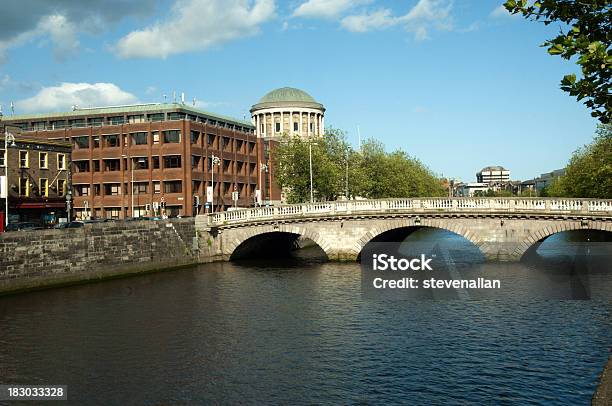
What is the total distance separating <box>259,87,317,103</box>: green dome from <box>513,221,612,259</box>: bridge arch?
13112 centimetres

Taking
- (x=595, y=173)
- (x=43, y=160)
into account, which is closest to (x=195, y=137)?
(x=43, y=160)

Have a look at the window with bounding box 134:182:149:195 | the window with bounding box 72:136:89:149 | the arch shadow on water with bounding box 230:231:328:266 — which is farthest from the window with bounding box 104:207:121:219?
the arch shadow on water with bounding box 230:231:328:266

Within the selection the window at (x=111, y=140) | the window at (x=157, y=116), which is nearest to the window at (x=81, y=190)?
the window at (x=111, y=140)

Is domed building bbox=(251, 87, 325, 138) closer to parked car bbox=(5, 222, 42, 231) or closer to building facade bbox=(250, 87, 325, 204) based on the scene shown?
building facade bbox=(250, 87, 325, 204)

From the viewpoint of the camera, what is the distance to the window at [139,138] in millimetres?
100000

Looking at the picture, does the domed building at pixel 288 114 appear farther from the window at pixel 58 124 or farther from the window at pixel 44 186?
the window at pixel 44 186

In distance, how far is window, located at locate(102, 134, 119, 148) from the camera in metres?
102

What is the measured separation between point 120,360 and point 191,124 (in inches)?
2851


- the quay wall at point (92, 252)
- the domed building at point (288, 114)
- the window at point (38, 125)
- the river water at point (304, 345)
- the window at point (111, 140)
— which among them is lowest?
the river water at point (304, 345)

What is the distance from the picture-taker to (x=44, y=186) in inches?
2726

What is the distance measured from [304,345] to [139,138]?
75578 mm

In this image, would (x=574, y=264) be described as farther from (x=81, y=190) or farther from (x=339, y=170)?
(x=81, y=190)

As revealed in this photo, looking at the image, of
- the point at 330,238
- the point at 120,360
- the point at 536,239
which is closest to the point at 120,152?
the point at 330,238

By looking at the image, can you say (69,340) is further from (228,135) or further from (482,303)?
(228,135)
